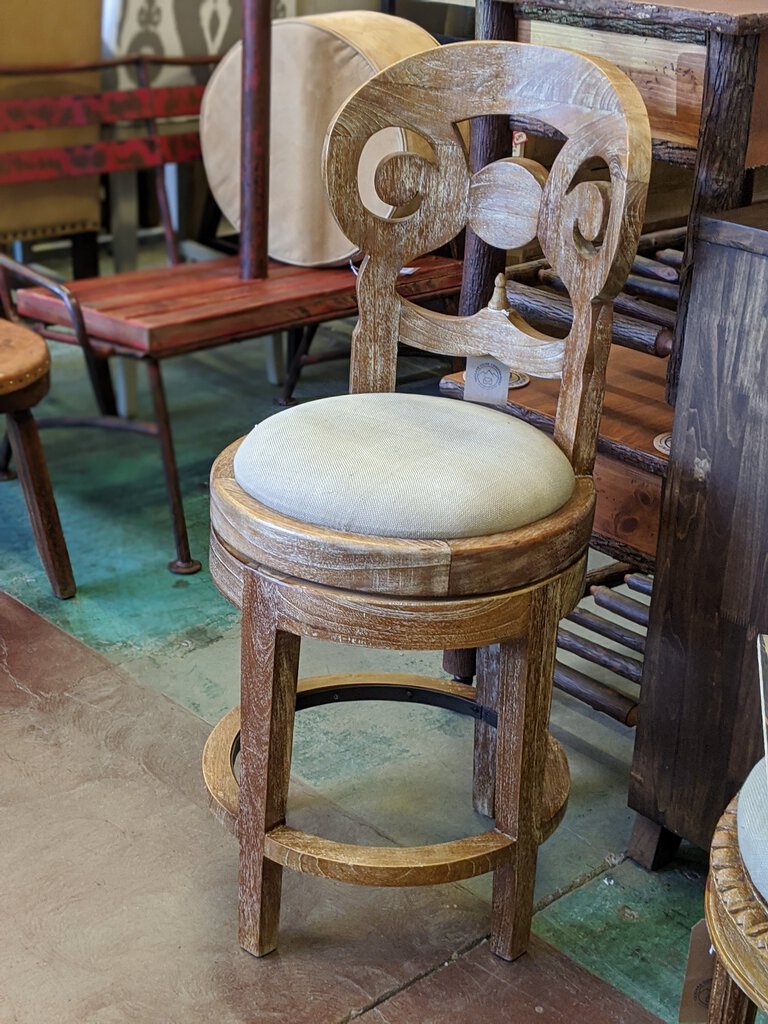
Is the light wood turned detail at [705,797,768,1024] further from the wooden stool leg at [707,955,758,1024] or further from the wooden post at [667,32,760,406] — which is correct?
the wooden post at [667,32,760,406]

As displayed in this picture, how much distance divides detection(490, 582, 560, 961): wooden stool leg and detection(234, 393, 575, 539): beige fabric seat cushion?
0.13 meters

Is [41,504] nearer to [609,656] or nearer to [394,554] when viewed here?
[609,656]

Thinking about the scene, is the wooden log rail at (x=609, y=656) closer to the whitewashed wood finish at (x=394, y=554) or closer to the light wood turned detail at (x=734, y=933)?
the whitewashed wood finish at (x=394, y=554)

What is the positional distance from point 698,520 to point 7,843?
116 centimetres

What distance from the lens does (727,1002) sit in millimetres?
1179

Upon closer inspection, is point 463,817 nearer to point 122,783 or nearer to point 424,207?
point 122,783

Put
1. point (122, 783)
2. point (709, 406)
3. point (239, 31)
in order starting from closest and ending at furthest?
point (709, 406) < point (122, 783) < point (239, 31)

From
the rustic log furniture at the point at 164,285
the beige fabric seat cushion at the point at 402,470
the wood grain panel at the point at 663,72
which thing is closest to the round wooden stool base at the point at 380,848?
the beige fabric seat cushion at the point at 402,470

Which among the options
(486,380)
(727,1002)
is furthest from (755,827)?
(486,380)

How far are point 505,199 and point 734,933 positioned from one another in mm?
1004

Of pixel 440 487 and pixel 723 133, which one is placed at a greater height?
pixel 723 133

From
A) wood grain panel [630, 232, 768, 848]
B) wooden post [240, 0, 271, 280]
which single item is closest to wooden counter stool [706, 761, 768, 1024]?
wood grain panel [630, 232, 768, 848]

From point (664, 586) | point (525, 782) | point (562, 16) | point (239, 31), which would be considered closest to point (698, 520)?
point (664, 586)

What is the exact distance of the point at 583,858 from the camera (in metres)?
1.99
